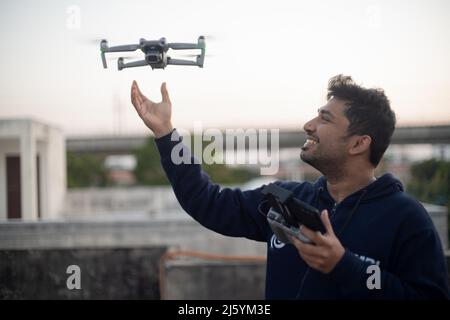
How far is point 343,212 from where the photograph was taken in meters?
2.12

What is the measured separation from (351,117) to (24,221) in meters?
5.52

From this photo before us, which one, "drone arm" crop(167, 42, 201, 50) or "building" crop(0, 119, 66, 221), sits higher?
"drone arm" crop(167, 42, 201, 50)

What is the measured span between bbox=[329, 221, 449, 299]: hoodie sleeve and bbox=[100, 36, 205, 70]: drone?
1.35m

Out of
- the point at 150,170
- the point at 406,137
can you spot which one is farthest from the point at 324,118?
the point at 150,170

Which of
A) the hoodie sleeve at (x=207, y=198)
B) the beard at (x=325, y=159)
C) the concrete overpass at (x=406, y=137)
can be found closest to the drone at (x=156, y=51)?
the hoodie sleeve at (x=207, y=198)

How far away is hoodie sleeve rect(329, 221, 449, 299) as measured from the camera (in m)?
1.76

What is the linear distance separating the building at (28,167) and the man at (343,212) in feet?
12.5

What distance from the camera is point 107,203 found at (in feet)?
61.8


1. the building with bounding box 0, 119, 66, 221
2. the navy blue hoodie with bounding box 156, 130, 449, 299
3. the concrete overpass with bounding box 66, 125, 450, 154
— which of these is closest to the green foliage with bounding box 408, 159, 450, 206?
the concrete overpass with bounding box 66, 125, 450, 154

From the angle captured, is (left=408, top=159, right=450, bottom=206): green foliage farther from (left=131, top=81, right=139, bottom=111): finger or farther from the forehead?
(left=131, top=81, right=139, bottom=111): finger

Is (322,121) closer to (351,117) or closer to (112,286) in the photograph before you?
(351,117)

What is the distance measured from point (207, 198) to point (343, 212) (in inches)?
29.5
